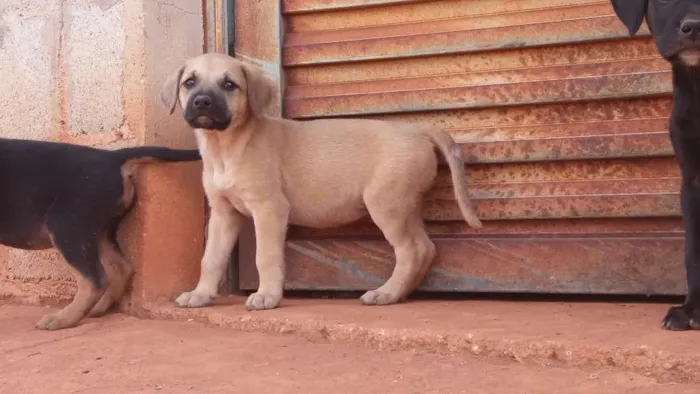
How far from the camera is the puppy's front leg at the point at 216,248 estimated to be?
13.2ft

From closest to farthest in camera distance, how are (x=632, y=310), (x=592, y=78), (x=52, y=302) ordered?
1. (x=632, y=310)
2. (x=592, y=78)
3. (x=52, y=302)

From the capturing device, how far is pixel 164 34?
4.30 metres

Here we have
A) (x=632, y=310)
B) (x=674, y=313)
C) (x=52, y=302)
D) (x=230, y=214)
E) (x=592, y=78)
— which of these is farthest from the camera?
(x=52, y=302)

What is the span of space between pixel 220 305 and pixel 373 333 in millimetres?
1101

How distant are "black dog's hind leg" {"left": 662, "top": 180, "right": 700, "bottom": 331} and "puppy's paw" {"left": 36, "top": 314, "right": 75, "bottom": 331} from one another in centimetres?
239

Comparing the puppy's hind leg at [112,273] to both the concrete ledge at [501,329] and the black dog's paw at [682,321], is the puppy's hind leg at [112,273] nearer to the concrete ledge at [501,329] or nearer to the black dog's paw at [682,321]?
the concrete ledge at [501,329]

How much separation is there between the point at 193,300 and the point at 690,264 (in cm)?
206

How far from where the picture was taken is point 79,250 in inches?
153

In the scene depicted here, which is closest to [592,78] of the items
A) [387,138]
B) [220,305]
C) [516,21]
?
[516,21]

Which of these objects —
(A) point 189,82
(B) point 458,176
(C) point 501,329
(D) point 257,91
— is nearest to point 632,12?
(B) point 458,176

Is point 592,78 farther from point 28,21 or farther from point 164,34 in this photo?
point 28,21

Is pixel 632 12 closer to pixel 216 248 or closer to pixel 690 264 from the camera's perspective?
pixel 690 264

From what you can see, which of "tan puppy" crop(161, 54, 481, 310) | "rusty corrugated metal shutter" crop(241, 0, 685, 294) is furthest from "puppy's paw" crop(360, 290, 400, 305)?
"rusty corrugated metal shutter" crop(241, 0, 685, 294)

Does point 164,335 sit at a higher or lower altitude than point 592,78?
lower
